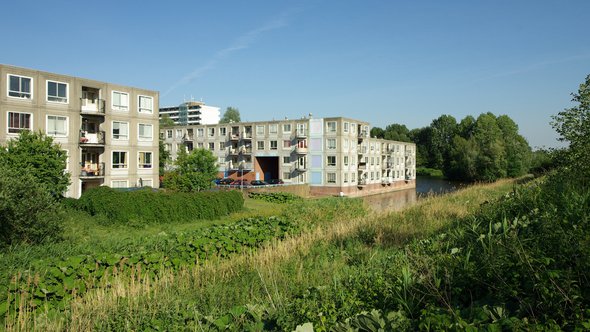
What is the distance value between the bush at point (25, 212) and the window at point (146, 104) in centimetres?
2293

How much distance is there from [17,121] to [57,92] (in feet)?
12.0

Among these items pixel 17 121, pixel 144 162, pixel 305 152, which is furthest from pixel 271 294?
pixel 305 152

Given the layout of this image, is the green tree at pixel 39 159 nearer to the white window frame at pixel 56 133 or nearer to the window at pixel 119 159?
the white window frame at pixel 56 133

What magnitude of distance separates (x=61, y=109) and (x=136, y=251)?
993 inches

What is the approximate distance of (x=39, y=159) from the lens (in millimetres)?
22906

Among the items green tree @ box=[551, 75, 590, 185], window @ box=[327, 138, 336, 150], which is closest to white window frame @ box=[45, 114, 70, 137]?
green tree @ box=[551, 75, 590, 185]

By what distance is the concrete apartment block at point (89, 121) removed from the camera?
2877 centimetres

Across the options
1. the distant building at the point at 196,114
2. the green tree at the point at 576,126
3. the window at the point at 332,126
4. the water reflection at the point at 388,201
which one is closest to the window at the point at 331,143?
the window at the point at 332,126

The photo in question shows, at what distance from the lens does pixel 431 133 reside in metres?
121

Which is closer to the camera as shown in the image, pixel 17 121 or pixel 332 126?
pixel 17 121

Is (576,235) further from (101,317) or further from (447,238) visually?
(101,317)

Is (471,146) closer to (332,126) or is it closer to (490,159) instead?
(490,159)

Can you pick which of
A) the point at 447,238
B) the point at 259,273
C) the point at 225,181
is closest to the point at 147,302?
the point at 259,273

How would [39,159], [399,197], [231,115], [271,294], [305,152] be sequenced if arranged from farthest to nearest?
[231,115] → [399,197] → [305,152] → [39,159] → [271,294]
